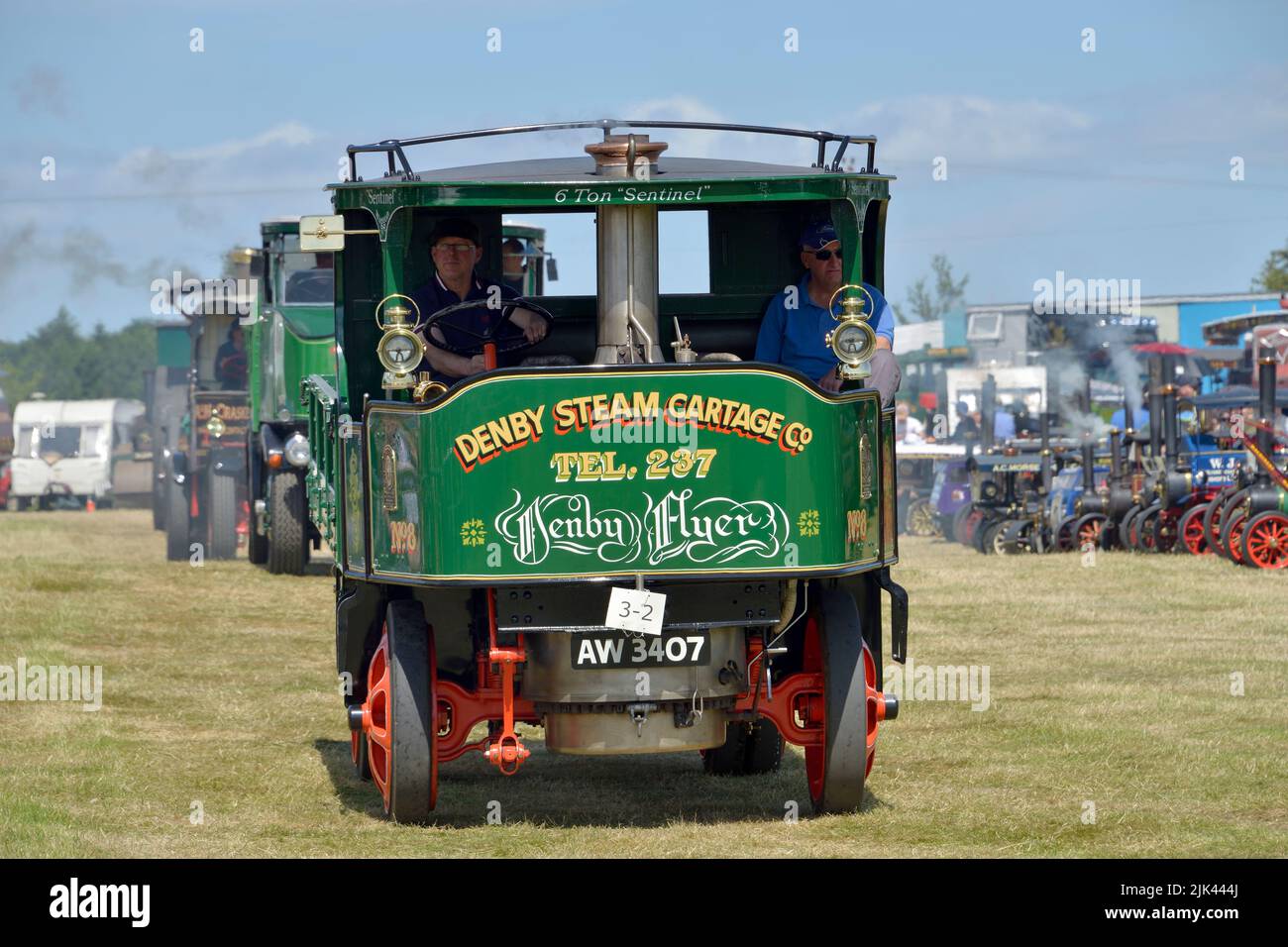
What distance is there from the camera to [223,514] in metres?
23.4

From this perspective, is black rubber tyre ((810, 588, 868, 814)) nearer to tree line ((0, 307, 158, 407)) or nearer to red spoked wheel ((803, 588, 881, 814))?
red spoked wheel ((803, 588, 881, 814))

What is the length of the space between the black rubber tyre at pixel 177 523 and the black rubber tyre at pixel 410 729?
18731 millimetres

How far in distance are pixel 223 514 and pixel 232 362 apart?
9.66 ft

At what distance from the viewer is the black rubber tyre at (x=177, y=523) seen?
86.3ft

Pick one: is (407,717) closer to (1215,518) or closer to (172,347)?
(1215,518)

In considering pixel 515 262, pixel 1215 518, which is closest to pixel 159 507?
pixel 1215 518

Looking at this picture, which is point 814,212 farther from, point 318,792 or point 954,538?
point 954,538

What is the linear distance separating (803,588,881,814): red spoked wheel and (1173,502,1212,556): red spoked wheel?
653 inches

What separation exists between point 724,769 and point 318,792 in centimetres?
191

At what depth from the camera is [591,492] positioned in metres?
7.69

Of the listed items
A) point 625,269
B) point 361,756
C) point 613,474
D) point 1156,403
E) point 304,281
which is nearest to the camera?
point 613,474

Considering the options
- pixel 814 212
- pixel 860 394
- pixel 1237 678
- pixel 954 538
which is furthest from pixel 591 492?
pixel 954 538

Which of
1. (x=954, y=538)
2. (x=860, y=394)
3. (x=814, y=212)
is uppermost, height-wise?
(x=814, y=212)

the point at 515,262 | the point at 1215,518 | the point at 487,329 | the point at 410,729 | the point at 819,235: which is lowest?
the point at 1215,518
